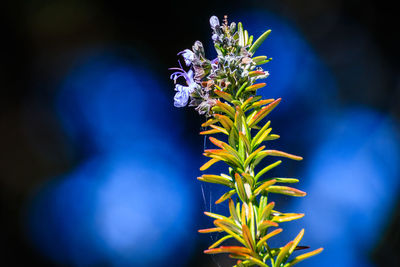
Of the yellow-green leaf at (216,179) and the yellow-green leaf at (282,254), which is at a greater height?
the yellow-green leaf at (216,179)

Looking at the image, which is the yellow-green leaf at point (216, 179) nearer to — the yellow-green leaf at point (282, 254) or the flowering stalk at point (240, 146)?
the flowering stalk at point (240, 146)

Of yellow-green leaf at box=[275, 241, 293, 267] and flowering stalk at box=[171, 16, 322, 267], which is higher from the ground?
flowering stalk at box=[171, 16, 322, 267]

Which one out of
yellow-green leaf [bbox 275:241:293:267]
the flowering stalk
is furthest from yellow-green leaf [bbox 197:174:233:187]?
yellow-green leaf [bbox 275:241:293:267]

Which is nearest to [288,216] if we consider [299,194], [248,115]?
[299,194]

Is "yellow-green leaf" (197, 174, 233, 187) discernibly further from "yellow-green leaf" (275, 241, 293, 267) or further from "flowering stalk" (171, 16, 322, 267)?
"yellow-green leaf" (275, 241, 293, 267)

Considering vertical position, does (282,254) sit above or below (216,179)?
below

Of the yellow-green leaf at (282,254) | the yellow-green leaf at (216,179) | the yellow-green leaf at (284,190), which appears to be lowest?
the yellow-green leaf at (282,254)

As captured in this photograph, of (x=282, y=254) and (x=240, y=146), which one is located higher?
(x=240, y=146)

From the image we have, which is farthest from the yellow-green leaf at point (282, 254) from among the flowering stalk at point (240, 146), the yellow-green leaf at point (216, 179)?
the yellow-green leaf at point (216, 179)

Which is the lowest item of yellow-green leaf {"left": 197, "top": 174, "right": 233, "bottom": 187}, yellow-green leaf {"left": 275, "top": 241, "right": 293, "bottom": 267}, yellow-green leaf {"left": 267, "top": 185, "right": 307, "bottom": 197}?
yellow-green leaf {"left": 275, "top": 241, "right": 293, "bottom": 267}
